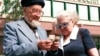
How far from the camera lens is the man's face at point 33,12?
10.3 feet

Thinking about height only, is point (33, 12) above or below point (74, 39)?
above

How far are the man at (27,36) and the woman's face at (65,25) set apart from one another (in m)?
0.33

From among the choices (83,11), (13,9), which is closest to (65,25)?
(13,9)

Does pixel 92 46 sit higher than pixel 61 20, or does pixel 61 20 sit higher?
pixel 61 20

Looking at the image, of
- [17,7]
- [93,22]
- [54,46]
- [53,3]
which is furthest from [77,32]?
[93,22]

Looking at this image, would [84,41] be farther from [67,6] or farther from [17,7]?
[67,6]

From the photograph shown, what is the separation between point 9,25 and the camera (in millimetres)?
3170

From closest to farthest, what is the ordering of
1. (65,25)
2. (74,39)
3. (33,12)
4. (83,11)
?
(33,12), (65,25), (74,39), (83,11)

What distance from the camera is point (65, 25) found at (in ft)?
11.9

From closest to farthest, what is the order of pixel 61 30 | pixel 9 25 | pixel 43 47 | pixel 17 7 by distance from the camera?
1. pixel 43 47
2. pixel 9 25
3. pixel 61 30
4. pixel 17 7

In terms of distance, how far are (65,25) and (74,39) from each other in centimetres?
21

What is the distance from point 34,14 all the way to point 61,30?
0.56 meters

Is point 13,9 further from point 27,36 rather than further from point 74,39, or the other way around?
point 27,36

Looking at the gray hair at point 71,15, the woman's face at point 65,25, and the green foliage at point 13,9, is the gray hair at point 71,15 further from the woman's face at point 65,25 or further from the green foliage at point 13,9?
the green foliage at point 13,9
